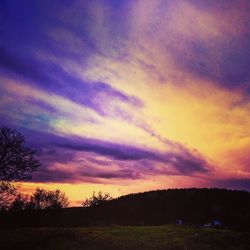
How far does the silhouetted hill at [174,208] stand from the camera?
9888 cm

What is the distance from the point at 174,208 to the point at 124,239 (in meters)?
83.9

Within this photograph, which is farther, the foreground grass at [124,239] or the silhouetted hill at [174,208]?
the silhouetted hill at [174,208]

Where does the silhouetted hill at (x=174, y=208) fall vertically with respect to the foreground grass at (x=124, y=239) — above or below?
above

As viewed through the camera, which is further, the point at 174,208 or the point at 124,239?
Answer: the point at 174,208

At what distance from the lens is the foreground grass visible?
3194cm

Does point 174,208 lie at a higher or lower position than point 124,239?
higher

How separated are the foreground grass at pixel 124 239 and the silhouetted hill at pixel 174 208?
4520 centimetres

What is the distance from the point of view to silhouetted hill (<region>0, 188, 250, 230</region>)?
9888 cm

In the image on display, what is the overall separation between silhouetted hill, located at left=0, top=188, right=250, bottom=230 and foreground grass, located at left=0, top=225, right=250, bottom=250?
148ft

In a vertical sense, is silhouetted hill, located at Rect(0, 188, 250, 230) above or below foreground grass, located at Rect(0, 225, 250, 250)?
above

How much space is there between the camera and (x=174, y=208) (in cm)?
11488

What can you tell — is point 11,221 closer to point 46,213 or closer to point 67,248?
point 46,213

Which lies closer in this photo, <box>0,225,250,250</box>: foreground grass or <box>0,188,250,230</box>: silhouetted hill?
<box>0,225,250,250</box>: foreground grass

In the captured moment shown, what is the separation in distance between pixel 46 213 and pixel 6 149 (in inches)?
999
